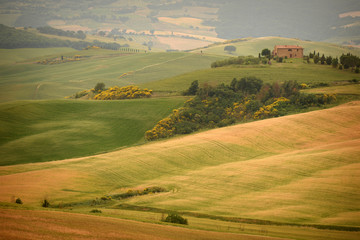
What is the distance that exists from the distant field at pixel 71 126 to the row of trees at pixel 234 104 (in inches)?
167

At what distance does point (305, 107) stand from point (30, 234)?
63091 mm

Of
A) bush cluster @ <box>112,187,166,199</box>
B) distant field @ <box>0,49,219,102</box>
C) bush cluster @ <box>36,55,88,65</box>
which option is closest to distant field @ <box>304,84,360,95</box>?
bush cluster @ <box>112,187,166,199</box>

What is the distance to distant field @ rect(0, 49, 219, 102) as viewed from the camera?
129100mm

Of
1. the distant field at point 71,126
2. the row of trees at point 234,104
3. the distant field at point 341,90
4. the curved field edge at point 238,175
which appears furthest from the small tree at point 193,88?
the curved field edge at point 238,175

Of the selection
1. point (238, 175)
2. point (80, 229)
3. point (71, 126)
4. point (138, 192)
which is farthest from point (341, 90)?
point (80, 229)

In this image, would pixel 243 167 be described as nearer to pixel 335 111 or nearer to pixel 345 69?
pixel 335 111

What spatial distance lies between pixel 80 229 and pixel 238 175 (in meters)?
20.8

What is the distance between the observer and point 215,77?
3893 inches

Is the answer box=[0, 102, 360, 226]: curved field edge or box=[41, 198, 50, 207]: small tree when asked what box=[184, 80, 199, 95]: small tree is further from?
box=[41, 198, 50, 207]: small tree

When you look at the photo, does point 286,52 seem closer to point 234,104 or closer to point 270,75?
point 270,75

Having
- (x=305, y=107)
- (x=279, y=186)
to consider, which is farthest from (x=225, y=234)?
(x=305, y=107)

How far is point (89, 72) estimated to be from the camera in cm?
16362

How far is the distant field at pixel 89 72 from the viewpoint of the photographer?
5083 inches

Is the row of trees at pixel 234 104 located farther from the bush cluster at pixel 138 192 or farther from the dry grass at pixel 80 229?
the dry grass at pixel 80 229
